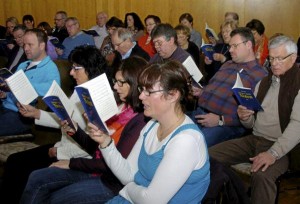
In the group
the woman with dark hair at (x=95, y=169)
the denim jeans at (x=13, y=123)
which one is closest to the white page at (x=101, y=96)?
the woman with dark hair at (x=95, y=169)

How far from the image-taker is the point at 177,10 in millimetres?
8297

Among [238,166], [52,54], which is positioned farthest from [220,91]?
[52,54]

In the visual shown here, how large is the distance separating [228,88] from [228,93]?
0.06m

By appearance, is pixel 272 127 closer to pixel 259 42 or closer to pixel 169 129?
pixel 169 129

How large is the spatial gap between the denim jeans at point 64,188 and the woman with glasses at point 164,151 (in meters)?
0.23

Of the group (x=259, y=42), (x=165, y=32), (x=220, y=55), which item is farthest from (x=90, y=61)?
(x=259, y=42)

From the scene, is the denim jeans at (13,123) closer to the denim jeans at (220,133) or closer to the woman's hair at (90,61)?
the woman's hair at (90,61)

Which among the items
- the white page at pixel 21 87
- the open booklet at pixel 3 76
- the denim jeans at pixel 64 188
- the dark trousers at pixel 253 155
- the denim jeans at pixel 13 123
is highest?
the white page at pixel 21 87

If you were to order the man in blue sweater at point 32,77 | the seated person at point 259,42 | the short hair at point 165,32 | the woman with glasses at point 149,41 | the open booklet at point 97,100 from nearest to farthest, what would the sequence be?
the open booklet at point 97,100 → the man in blue sweater at point 32,77 → the short hair at point 165,32 → the seated person at point 259,42 → the woman with glasses at point 149,41

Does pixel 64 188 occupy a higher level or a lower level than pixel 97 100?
lower

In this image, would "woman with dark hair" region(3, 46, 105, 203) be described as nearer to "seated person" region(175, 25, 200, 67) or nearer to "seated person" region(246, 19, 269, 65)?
"seated person" region(175, 25, 200, 67)

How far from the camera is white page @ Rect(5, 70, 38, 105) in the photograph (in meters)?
2.97

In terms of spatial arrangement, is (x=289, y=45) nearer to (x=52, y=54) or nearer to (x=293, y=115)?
(x=293, y=115)

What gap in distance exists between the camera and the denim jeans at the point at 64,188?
219 centimetres
